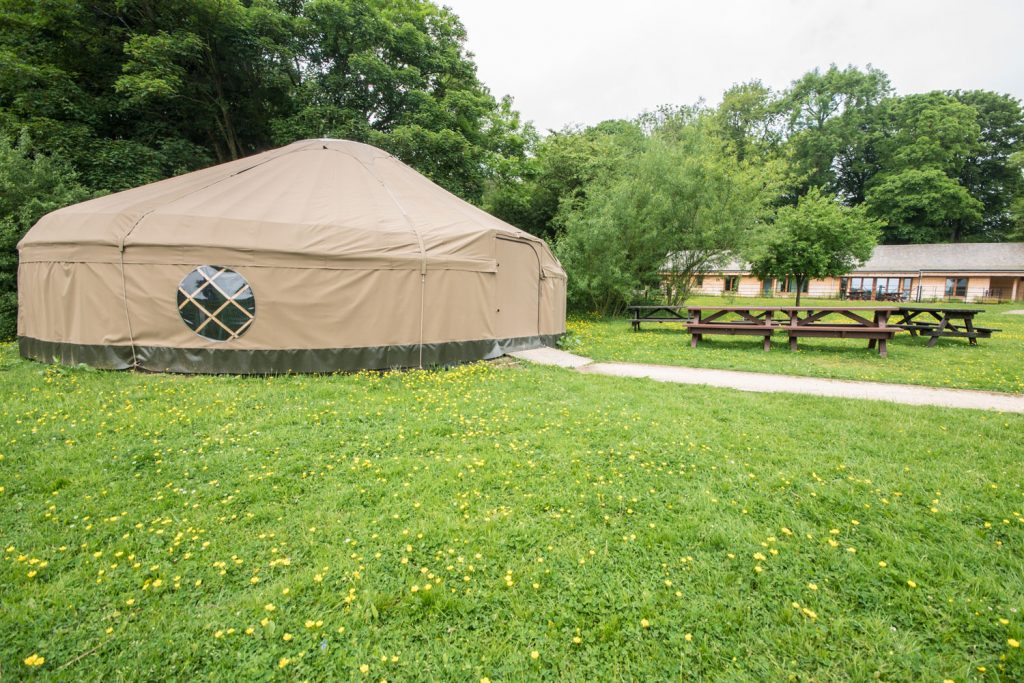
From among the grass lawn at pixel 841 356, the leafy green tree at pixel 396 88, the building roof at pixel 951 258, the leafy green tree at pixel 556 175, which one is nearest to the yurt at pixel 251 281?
the grass lawn at pixel 841 356

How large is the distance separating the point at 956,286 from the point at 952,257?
6.06 ft

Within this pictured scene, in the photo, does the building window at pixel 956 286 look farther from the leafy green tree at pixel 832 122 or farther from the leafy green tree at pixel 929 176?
the leafy green tree at pixel 832 122

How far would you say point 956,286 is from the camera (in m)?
28.3

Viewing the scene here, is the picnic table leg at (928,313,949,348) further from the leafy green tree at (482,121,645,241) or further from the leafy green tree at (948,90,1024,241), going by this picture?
the leafy green tree at (948,90,1024,241)

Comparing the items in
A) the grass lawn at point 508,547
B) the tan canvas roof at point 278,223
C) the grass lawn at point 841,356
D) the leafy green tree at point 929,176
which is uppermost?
the leafy green tree at point 929,176

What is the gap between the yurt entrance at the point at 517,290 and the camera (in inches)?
322

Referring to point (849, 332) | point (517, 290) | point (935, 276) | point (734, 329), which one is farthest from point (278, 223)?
point (935, 276)

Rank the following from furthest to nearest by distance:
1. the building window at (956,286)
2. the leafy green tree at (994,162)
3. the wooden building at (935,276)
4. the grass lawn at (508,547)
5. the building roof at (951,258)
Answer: the leafy green tree at (994,162)
the building window at (956,286)
the wooden building at (935,276)
the building roof at (951,258)
the grass lawn at (508,547)

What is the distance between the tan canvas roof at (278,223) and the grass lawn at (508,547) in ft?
8.29

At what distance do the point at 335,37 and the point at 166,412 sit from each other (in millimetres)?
14607

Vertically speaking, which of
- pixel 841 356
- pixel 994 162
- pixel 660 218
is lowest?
pixel 841 356

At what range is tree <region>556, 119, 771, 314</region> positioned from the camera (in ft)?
47.1

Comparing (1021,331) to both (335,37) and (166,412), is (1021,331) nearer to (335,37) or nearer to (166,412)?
(166,412)

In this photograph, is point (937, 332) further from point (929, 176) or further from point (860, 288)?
point (929, 176)
